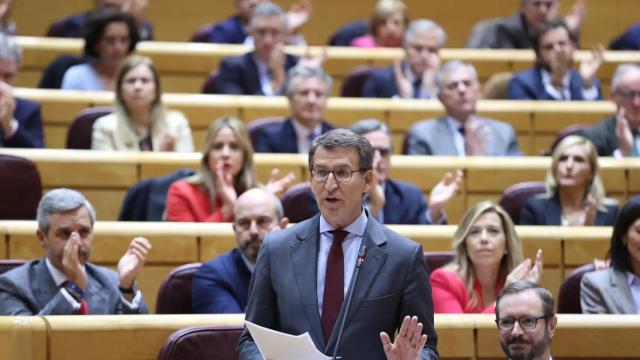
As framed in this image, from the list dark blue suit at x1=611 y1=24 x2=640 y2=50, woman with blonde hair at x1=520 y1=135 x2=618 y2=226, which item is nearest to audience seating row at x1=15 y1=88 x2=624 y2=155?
woman with blonde hair at x1=520 y1=135 x2=618 y2=226

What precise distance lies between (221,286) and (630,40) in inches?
109

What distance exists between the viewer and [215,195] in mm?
2996

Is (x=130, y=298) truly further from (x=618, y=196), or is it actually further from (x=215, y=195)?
(x=618, y=196)

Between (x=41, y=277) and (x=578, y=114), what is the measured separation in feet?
6.59

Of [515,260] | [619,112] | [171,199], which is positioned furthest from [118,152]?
[619,112]

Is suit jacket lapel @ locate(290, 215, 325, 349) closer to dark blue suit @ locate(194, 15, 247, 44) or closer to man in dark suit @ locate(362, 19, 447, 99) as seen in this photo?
man in dark suit @ locate(362, 19, 447, 99)

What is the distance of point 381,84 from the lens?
4.04m

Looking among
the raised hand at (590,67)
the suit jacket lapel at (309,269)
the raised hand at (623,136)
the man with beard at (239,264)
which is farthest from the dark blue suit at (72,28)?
the suit jacket lapel at (309,269)

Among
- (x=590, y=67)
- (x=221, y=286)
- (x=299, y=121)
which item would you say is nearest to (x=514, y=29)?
(x=590, y=67)

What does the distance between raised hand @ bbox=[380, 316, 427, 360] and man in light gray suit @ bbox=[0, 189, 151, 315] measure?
822 millimetres

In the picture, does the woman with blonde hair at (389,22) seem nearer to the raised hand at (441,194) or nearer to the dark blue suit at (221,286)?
the raised hand at (441,194)

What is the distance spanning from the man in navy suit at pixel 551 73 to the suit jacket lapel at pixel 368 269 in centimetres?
237

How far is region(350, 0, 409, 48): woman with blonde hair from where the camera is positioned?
4461 mm

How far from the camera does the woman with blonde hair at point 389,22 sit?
4.46 meters
